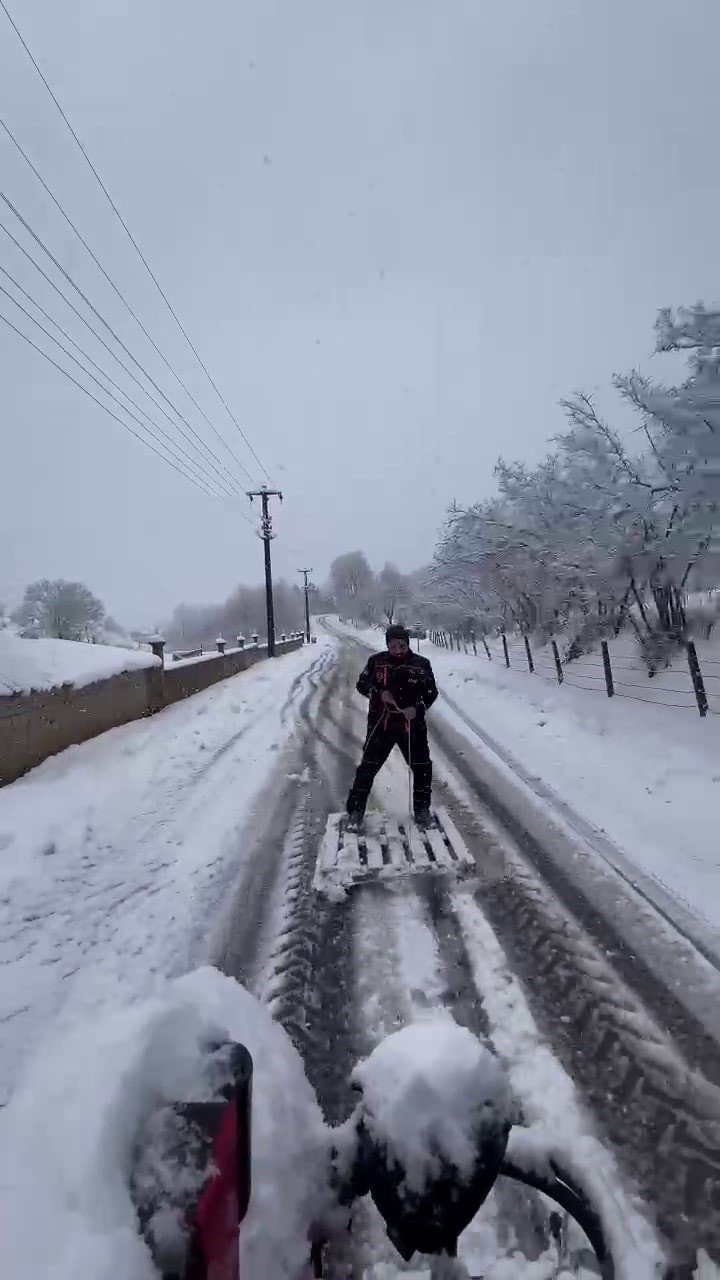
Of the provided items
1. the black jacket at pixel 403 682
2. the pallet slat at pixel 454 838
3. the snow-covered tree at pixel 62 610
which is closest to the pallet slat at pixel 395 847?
the pallet slat at pixel 454 838

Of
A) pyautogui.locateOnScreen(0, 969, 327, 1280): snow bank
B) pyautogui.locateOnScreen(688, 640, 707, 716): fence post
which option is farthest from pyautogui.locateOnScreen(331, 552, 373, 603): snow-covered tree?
pyautogui.locateOnScreen(0, 969, 327, 1280): snow bank

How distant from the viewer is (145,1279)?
79 cm

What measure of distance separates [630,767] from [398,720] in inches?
132

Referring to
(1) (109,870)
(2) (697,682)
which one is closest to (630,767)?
(2) (697,682)

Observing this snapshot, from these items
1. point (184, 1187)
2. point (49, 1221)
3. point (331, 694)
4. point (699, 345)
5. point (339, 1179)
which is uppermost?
point (699, 345)

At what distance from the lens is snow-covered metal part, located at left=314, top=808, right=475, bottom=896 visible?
4.39 metres

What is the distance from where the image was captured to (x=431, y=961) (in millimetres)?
3283

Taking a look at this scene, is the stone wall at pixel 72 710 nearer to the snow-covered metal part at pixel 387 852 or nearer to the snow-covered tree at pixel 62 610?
the snow-covered metal part at pixel 387 852

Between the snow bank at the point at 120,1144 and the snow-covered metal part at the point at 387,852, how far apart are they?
299 cm

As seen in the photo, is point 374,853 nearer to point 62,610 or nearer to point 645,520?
point 645,520

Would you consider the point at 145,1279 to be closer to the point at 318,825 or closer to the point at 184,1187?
the point at 184,1187

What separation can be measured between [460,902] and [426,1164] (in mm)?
3157

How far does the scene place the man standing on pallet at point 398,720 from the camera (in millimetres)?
5578

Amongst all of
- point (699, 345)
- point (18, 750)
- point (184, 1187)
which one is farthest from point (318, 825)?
point (699, 345)
